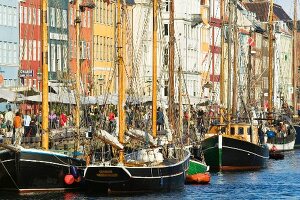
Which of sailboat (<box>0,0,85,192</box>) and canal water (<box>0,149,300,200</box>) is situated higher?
sailboat (<box>0,0,85,192</box>)

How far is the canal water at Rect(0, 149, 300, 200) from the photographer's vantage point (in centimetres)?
5784

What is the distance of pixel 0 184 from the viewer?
58.8 m

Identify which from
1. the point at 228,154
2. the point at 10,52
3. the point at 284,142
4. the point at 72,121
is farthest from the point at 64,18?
the point at 228,154

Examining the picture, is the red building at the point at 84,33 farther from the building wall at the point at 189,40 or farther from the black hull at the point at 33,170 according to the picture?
the black hull at the point at 33,170

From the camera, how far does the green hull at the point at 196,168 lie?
225ft

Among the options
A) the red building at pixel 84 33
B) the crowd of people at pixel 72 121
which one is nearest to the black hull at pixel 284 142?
the crowd of people at pixel 72 121

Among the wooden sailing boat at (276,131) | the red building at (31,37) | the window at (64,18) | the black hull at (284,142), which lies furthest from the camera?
the window at (64,18)

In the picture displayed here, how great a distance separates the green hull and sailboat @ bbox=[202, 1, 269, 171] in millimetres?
8460

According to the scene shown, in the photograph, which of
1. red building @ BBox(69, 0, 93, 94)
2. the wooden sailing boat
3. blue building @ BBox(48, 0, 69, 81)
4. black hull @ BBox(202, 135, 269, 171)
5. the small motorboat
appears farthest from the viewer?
red building @ BBox(69, 0, 93, 94)

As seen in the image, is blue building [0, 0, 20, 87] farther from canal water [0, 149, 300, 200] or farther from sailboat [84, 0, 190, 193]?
sailboat [84, 0, 190, 193]

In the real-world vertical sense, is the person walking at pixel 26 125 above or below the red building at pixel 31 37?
below

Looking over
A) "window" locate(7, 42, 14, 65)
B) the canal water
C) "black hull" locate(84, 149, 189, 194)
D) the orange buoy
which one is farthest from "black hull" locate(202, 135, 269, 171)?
"window" locate(7, 42, 14, 65)

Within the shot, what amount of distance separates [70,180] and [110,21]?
73.3 metres

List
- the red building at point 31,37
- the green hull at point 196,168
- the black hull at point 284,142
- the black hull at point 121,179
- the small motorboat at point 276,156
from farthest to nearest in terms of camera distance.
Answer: the red building at point 31,37 → the black hull at point 284,142 → the small motorboat at point 276,156 → the green hull at point 196,168 → the black hull at point 121,179
